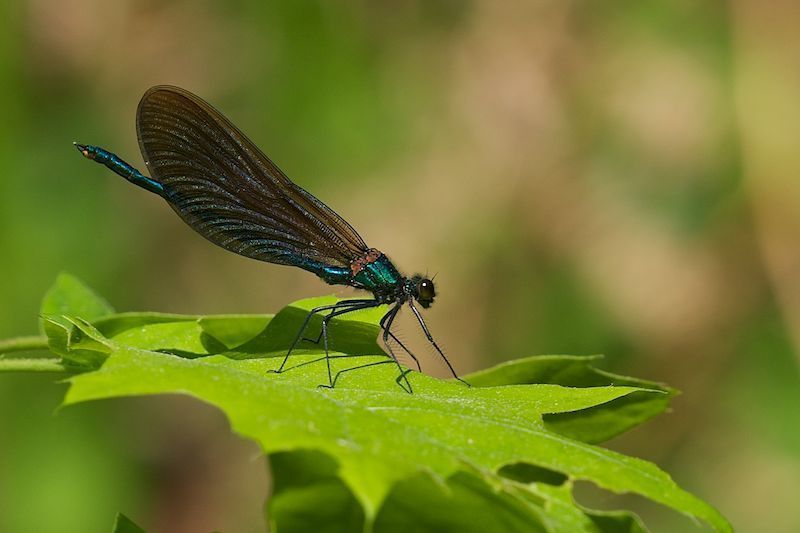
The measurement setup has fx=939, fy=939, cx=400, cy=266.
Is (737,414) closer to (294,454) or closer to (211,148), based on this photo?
(211,148)

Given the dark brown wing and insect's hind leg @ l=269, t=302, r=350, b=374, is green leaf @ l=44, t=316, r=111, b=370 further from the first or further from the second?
the dark brown wing

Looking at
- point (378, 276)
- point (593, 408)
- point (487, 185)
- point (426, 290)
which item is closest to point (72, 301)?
point (378, 276)

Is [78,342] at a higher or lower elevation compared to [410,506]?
higher

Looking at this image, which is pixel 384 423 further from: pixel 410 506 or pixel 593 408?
pixel 593 408

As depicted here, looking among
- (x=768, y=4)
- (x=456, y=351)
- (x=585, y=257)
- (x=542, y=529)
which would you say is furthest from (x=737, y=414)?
(x=542, y=529)

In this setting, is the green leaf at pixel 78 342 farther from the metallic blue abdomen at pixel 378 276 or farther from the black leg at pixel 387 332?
the metallic blue abdomen at pixel 378 276

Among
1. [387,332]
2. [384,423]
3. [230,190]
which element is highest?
[230,190]
